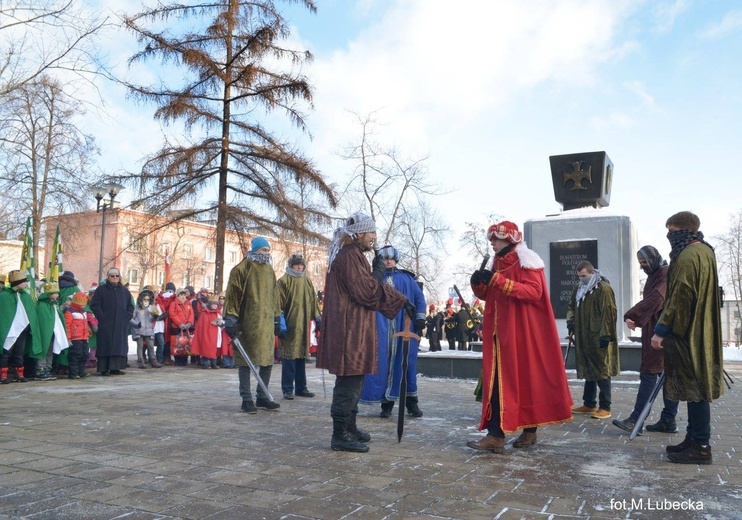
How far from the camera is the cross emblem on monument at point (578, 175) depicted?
13.8 meters

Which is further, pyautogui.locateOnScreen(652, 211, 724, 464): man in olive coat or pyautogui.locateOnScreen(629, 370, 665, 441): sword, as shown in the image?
pyautogui.locateOnScreen(629, 370, 665, 441): sword

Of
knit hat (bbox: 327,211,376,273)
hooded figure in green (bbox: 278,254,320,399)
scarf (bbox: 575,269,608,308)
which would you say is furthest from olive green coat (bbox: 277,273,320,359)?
scarf (bbox: 575,269,608,308)

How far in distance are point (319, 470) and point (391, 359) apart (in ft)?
10.1

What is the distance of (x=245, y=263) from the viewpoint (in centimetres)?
766

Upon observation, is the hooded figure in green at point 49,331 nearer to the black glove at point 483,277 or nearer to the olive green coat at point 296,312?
the olive green coat at point 296,312

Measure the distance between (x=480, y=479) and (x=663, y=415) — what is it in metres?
2.90

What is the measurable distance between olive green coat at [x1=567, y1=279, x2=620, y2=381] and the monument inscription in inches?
192

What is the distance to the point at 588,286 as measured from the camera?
25.8 ft

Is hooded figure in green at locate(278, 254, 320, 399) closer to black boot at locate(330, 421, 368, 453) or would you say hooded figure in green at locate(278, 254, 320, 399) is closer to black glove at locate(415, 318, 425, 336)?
black glove at locate(415, 318, 425, 336)

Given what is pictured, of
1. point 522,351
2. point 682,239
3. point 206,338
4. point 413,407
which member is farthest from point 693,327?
point 206,338

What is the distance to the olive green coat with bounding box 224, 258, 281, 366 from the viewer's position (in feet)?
24.9

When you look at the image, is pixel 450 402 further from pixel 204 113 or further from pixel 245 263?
pixel 204 113

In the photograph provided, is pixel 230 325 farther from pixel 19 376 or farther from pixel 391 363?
pixel 19 376

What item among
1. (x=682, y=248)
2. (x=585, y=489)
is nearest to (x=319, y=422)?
(x=585, y=489)
